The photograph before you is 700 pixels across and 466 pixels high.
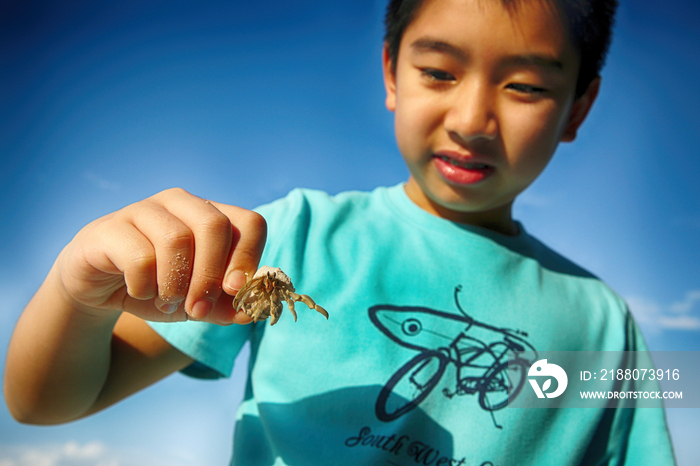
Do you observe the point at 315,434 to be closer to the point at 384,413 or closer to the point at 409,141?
the point at 384,413

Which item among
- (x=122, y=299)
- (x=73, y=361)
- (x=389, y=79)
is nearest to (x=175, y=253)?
(x=122, y=299)

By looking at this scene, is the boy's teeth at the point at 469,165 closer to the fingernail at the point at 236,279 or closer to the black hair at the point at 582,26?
the black hair at the point at 582,26

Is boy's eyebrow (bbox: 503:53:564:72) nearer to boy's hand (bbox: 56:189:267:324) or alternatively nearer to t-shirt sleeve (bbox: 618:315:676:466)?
boy's hand (bbox: 56:189:267:324)

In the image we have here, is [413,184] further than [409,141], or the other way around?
[413,184]

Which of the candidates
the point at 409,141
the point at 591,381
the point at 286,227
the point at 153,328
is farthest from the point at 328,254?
the point at 591,381

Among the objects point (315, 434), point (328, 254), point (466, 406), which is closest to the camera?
point (315, 434)

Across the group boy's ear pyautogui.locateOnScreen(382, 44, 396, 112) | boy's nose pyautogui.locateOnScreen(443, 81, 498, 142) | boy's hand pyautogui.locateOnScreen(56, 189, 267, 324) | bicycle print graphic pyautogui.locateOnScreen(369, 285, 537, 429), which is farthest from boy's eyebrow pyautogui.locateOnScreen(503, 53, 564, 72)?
boy's hand pyautogui.locateOnScreen(56, 189, 267, 324)
